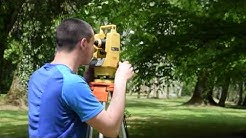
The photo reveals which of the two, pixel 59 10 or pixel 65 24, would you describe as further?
pixel 59 10

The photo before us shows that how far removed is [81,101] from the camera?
215 cm

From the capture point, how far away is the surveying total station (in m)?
2.78

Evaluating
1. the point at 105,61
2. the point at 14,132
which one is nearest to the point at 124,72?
the point at 105,61

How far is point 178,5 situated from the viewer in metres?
9.30

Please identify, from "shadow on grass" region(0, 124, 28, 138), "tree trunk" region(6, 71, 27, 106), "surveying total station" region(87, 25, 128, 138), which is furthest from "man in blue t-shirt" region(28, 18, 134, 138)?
"tree trunk" region(6, 71, 27, 106)

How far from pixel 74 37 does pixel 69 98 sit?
0.31 metres

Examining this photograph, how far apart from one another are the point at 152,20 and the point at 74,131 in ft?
23.5

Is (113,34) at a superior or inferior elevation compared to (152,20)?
inferior

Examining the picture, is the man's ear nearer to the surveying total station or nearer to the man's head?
the man's head

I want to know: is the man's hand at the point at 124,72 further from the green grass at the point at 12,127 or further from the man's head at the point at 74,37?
the green grass at the point at 12,127

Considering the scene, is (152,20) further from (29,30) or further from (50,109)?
(50,109)

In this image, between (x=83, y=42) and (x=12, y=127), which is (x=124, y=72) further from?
(x=12, y=127)

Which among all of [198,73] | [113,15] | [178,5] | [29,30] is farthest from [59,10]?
[198,73]

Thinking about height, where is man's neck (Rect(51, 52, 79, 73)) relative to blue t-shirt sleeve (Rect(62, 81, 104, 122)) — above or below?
above
